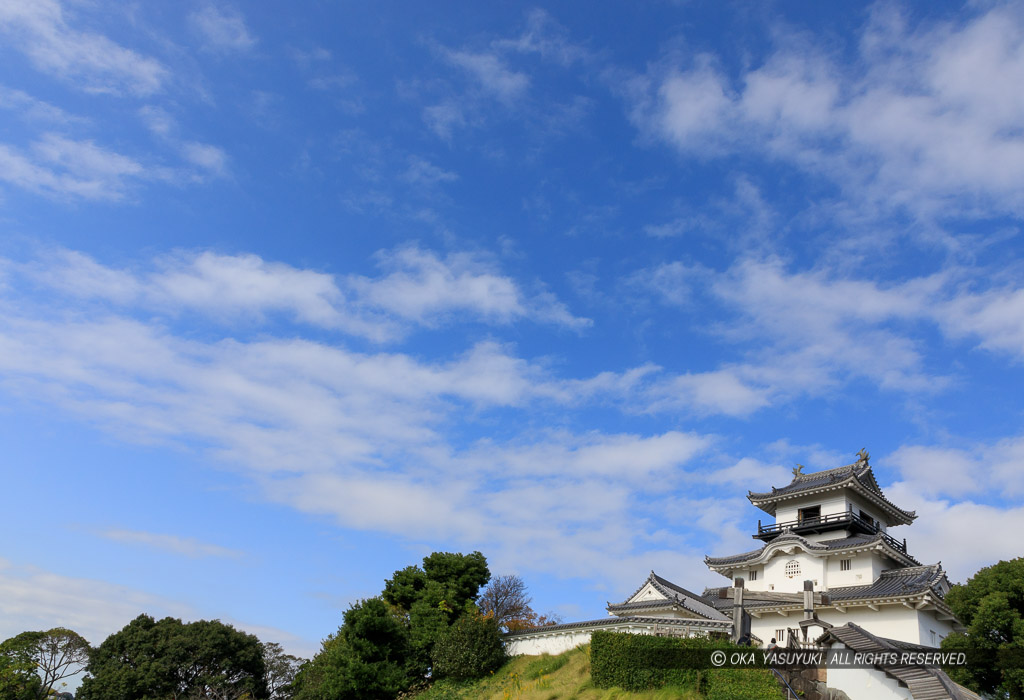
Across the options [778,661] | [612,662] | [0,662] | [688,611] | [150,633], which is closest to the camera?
[778,661]

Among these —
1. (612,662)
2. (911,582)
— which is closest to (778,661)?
(612,662)

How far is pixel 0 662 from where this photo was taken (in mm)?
47062

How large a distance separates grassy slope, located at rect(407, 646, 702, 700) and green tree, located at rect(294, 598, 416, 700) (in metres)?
1.73

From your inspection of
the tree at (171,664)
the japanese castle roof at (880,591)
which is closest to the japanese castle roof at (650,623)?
the japanese castle roof at (880,591)

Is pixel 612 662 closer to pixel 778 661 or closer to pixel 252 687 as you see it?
pixel 778 661

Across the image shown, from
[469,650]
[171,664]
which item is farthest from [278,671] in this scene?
[469,650]

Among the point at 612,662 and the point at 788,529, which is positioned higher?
the point at 788,529

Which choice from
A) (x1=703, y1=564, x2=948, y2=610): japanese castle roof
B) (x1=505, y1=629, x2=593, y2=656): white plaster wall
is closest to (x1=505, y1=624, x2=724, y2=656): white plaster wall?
(x1=505, y1=629, x2=593, y2=656): white plaster wall

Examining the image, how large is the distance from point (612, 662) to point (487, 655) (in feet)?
30.2

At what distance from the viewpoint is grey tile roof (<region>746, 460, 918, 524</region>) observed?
40.9 m

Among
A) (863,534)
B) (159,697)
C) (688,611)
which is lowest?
(159,697)

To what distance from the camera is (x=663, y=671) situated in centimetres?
2352

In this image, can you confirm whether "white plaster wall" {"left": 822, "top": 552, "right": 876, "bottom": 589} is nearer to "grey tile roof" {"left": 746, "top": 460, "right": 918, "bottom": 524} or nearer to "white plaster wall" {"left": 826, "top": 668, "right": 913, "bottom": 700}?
"grey tile roof" {"left": 746, "top": 460, "right": 918, "bottom": 524}

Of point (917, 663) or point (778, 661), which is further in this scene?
point (778, 661)
